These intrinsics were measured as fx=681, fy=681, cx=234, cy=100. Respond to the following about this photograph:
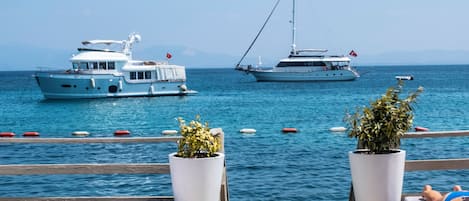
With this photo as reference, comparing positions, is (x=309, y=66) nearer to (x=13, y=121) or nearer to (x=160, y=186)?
(x=13, y=121)

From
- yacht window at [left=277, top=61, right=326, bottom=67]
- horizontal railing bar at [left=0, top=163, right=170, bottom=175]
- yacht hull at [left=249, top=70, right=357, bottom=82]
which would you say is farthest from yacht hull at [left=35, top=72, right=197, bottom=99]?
horizontal railing bar at [left=0, top=163, right=170, bottom=175]

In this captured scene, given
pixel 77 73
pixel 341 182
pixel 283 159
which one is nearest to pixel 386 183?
pixel 341 182

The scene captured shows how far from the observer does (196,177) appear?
18.4ft

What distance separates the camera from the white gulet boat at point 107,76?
64375 mm

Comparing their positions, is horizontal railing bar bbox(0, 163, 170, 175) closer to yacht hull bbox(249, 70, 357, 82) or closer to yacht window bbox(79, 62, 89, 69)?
yacht window bbox(79, 62, 89, 69)

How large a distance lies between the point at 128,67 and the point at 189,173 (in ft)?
201

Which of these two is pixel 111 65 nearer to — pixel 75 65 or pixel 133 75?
pixel 75 65

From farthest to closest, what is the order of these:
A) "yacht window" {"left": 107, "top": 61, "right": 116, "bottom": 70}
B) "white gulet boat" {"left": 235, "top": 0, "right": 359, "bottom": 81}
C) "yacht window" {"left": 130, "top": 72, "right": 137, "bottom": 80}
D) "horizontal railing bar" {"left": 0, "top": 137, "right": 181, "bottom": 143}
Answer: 1. "white gulet boat" {"left": 235, "top": 0, "right": 359, "bottom": 81}
2. "yacht window" {"left": 130, "top": 72, "right": 137, "bottom": 80}
3. "yacht window" {"left": 107, "top": 61, "right": 116, "bottom": 70}
4. "horizontal railing bar" {"left": 0, "top": 137, "right": 181, "bottom": 143}

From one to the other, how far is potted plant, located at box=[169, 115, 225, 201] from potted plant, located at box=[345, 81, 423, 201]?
48.0 inches

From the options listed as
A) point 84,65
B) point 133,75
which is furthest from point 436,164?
point 133,75

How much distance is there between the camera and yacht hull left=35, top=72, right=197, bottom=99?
214ft

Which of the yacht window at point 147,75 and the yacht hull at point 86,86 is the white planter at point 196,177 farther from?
Answer: the yacht window at point 147,75

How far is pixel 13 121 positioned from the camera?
50812 millimetres

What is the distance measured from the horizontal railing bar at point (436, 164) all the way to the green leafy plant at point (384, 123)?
32 cm
